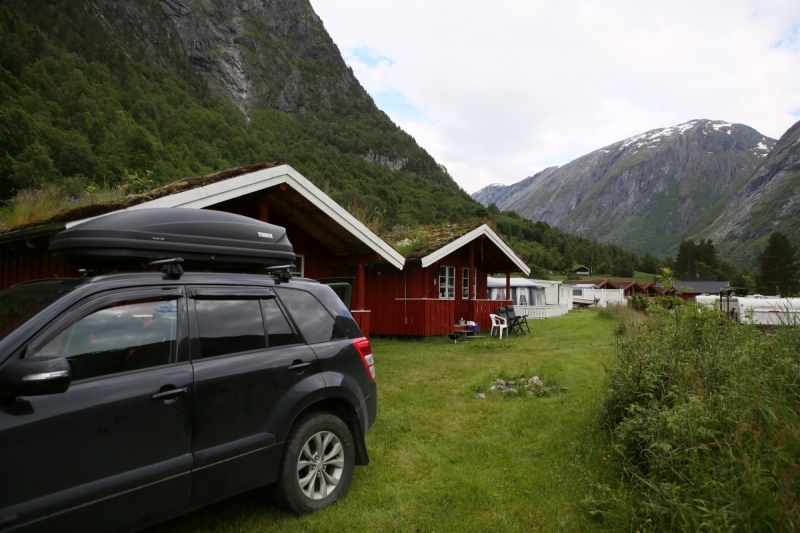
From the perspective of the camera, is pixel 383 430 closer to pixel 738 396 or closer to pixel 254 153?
pixel 738 396

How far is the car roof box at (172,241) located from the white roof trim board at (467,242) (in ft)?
30.2

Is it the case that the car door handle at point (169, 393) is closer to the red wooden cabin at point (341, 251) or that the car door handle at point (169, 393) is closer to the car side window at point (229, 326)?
the car side window at point (229, 326)

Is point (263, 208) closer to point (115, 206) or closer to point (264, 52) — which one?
point (115, 206)

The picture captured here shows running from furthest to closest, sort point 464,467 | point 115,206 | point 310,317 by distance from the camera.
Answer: point 115,206
point 464,467
point 310,317

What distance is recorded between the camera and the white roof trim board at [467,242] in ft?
46.2

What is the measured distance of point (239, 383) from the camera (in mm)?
3129

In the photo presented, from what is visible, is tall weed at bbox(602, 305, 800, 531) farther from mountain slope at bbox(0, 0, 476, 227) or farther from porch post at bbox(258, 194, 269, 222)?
mountain slope at bbox(0, 0, 476, 227)

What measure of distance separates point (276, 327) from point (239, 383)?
55 cm

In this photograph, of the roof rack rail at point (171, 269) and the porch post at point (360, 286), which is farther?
the porch post at point (360, 286)

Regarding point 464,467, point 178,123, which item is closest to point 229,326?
point 464,467

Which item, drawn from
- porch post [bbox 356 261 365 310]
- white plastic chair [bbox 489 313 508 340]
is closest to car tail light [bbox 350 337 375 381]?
porch post [bbox 356 261 365 310]

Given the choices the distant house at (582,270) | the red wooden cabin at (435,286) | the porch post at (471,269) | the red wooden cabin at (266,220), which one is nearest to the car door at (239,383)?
the red wooden cabin at (266,220)

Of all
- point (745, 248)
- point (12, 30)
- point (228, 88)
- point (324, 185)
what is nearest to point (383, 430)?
point (324, 185)

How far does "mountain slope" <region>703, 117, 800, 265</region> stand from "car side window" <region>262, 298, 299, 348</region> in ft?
483
